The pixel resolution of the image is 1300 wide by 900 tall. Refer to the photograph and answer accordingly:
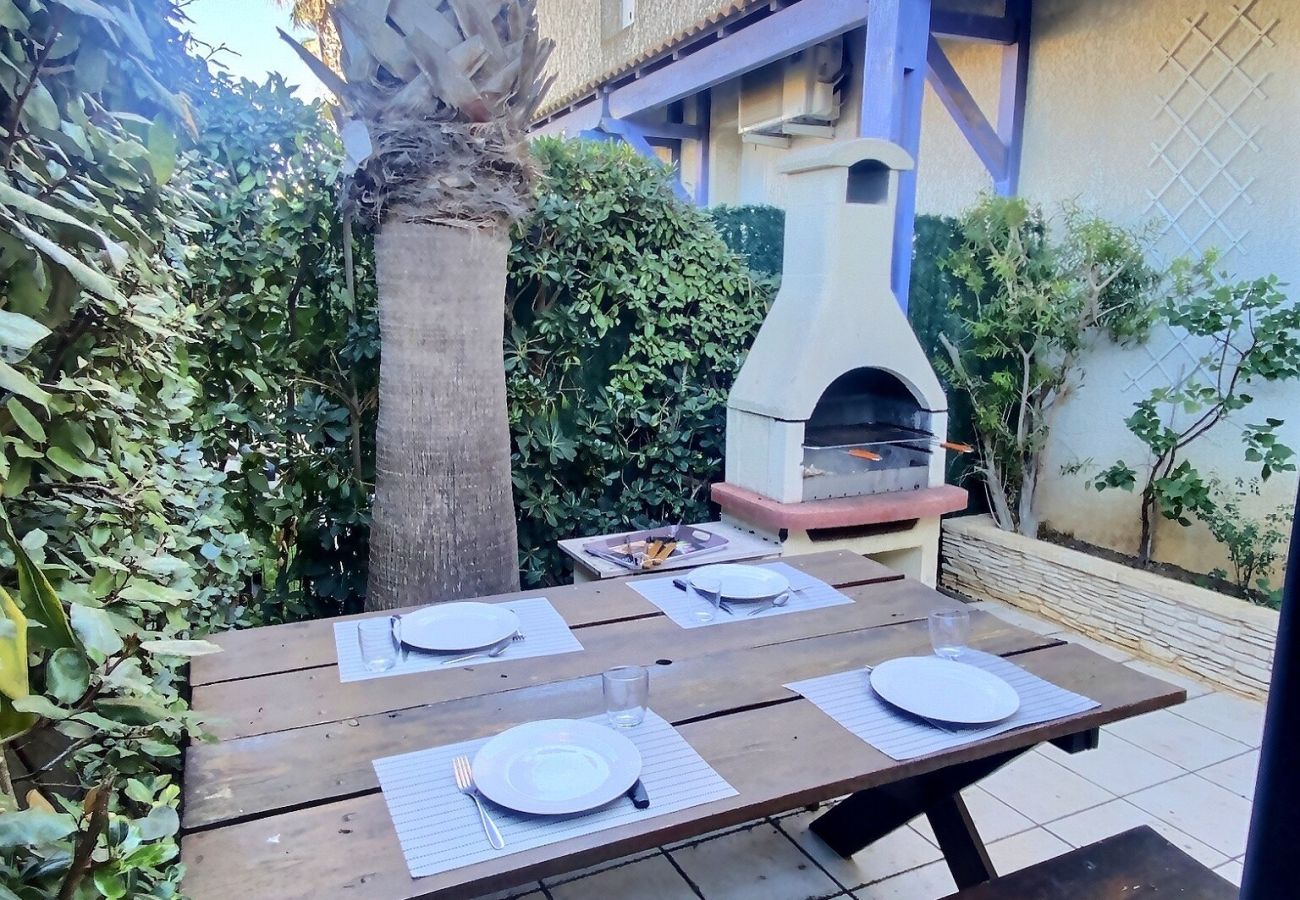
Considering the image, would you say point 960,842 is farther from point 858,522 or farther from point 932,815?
point 858,522

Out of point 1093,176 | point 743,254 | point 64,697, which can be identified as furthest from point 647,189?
point 64,697

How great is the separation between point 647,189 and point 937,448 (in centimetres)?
165

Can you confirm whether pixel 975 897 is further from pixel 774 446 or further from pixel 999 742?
pixel 774 446

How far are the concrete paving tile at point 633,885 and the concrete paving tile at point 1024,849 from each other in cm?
85

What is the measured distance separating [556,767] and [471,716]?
226mm

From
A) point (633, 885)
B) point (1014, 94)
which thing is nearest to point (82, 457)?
point (633, 885)

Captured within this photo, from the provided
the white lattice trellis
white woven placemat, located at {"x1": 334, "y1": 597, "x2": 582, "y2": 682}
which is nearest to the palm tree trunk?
white woven placemat, located at {"x1": 334, "y1": 597, "x2": 582, "y2": 682}

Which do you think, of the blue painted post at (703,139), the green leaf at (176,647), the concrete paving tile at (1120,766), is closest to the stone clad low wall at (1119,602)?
the concrete paving tile at (1120,766)

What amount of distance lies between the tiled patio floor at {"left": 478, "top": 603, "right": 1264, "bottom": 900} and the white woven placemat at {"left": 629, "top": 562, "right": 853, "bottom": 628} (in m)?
0.78

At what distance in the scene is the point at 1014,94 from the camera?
4.82 m

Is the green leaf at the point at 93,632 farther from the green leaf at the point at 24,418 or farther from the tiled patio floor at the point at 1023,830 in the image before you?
the tiled patio floor at the point at 1023,830

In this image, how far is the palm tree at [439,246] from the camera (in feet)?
7.85

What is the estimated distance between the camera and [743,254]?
3.99m

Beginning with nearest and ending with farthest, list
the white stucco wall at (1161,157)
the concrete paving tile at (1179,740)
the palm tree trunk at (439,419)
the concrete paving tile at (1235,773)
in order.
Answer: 1. the palm tree trunk at (439,419)
2. the concrete paving tile at (1235,773)
3. the concrete paving tile at (1179,740)
4. the white stucco wall at (1161,157)
